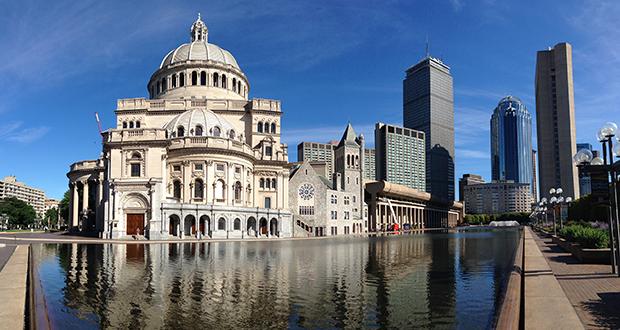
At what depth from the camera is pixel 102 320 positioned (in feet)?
45.6

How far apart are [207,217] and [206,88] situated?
32.9m

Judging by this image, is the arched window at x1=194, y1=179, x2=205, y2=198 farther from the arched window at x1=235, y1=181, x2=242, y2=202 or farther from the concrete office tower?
the concrete office tower

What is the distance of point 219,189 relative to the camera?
7675cm

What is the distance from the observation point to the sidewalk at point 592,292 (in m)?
11.3

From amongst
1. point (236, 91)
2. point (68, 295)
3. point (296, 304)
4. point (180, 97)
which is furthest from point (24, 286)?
point (236, 91)

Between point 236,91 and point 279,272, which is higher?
point 236,91

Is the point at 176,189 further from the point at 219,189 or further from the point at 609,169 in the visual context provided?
the point at 609,169

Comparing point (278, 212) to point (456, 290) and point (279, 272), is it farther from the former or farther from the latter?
point (456, 290)

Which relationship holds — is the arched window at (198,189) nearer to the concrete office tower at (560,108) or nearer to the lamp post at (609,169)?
the lamp post at (609,169)

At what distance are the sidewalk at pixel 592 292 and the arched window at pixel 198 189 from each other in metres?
59.8

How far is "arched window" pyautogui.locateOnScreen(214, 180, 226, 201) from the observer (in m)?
76.1

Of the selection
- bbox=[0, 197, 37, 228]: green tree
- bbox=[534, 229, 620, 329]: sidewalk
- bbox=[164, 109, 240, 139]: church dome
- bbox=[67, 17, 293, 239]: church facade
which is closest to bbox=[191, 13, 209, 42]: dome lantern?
bbox=[67, 17, 293, 239]: church facade

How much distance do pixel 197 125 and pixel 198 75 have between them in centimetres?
1932

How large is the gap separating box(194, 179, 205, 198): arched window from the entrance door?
11.2m
